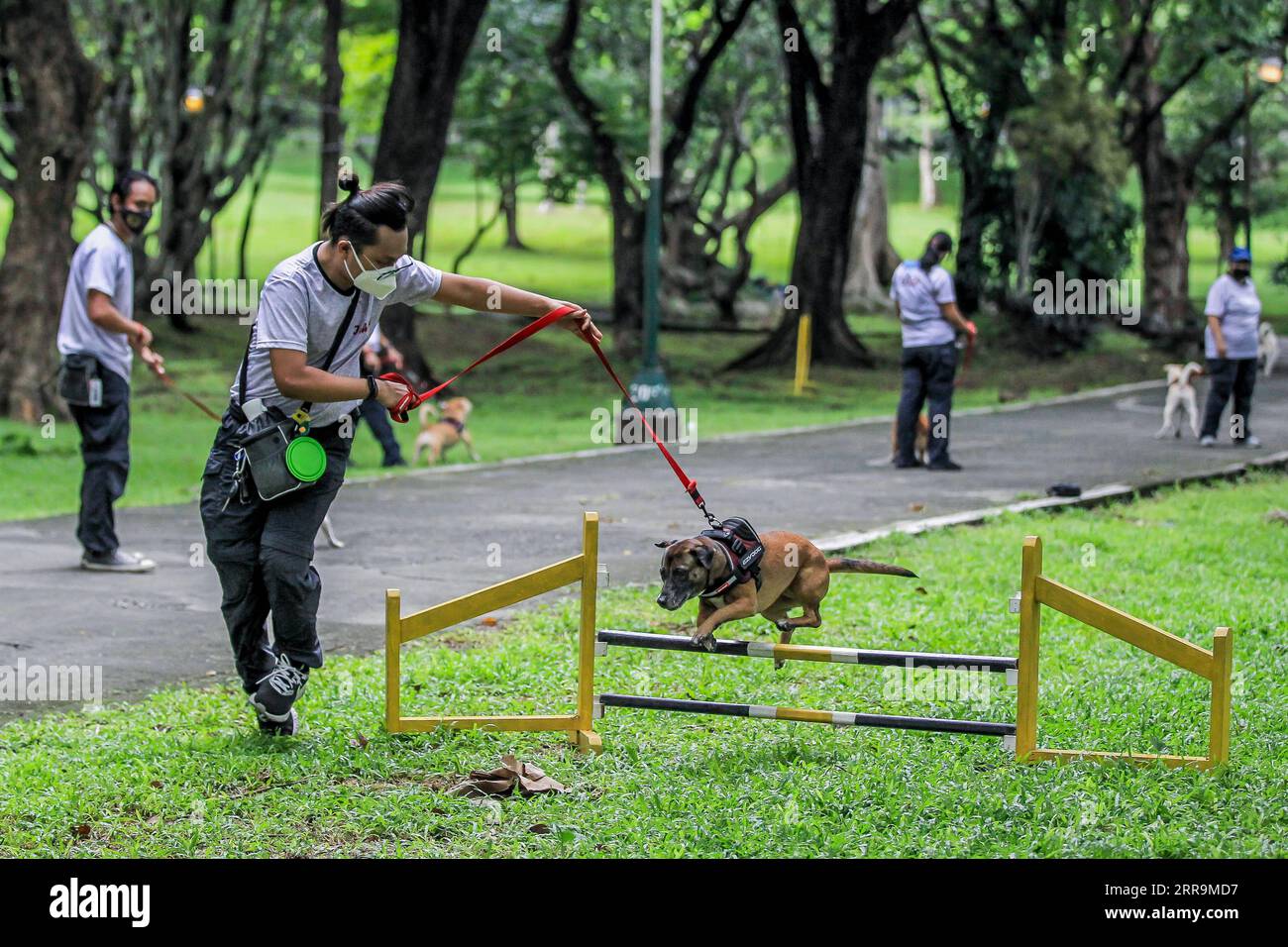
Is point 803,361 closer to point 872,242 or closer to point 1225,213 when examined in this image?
point 872,242

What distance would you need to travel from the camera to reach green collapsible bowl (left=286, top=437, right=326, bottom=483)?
19.2 feet

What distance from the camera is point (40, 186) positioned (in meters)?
18.5

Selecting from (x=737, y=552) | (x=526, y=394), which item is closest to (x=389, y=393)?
(x=737, y=552)

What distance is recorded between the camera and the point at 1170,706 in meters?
6.83

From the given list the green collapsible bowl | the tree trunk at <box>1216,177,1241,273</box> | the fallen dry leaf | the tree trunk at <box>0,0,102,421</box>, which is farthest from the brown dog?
the tree trunk at <box>1216,177,1241,273</box>

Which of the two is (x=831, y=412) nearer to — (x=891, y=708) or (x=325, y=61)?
(x=325, y=61)

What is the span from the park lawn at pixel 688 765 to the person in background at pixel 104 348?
240 cm

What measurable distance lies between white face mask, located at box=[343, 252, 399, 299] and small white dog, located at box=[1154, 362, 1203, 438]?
13.0 meters

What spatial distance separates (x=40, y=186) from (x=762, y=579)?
14.8 metres

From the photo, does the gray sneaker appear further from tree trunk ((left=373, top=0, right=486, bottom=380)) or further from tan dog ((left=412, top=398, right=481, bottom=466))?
tree trunk ((left=373, top=0, right=486, bottom=380))

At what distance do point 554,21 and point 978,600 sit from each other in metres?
27.0

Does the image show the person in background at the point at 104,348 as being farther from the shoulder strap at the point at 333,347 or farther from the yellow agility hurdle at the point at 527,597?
the yellow agility hurdle at the point at 527,597

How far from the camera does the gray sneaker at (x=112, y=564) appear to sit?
9695mm

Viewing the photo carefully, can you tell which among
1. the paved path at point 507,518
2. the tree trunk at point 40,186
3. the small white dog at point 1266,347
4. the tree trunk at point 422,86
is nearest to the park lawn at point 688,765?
the paved path at point 507,518
